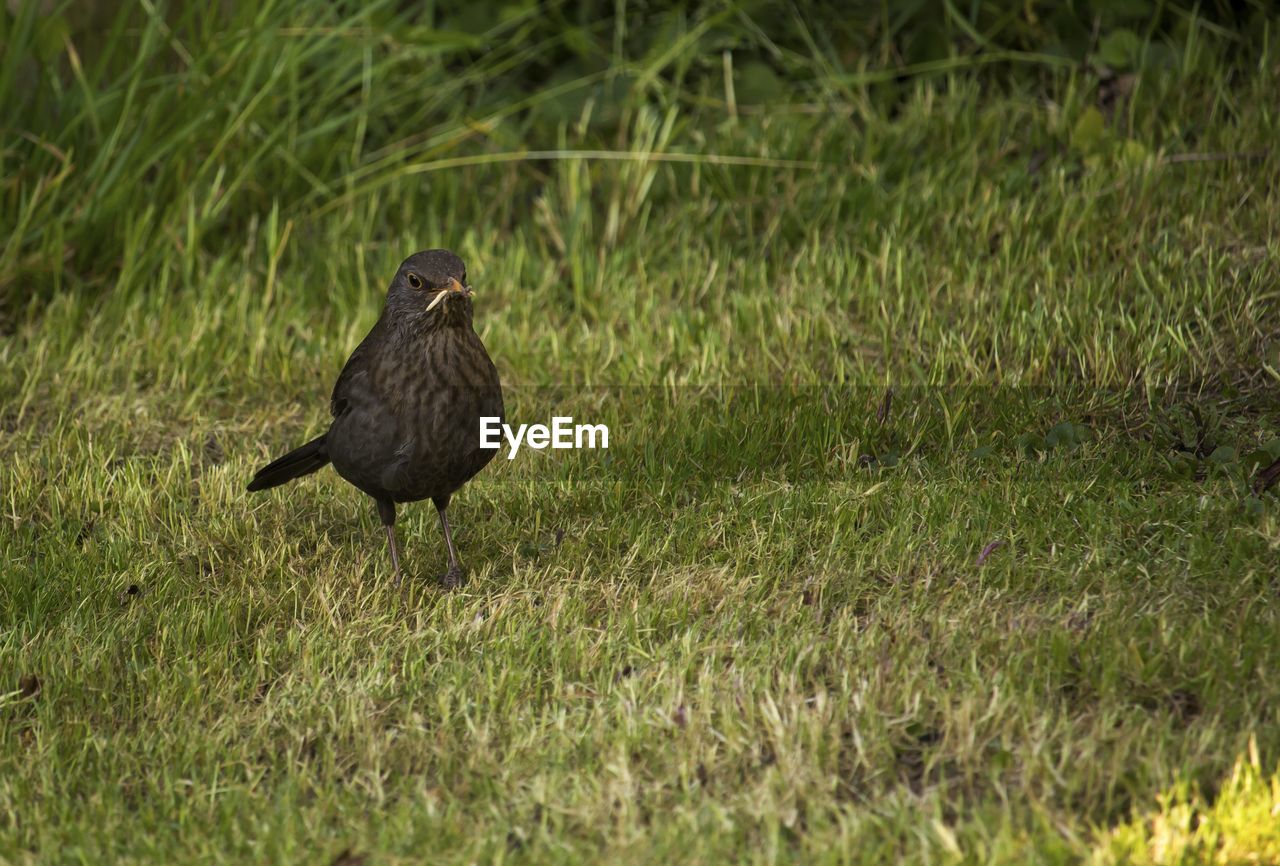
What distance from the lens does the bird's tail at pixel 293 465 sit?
4.53 metres

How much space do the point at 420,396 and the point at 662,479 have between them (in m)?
0.96

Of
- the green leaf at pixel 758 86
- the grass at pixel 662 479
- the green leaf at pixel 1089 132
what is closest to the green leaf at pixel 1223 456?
the grass at pixel 662 479

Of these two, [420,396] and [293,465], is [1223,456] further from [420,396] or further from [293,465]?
[293,465]

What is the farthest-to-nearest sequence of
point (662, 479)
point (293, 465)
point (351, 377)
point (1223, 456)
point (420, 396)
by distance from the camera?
point (662, 479)
point (293, 465)
point (1223, 456)
point (351, 377)
point (420, 396)

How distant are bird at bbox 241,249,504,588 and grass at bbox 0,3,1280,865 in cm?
36

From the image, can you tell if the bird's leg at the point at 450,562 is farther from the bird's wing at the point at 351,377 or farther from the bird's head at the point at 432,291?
the bird's head at the point at 432,291

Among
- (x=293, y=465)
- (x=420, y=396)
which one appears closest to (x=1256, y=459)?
(x=420, y=396)

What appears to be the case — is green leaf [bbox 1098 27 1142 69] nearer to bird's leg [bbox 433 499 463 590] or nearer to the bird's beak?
the bird's beak

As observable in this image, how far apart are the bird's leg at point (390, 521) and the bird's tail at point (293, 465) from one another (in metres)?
0.25

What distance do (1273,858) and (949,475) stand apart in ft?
6.01

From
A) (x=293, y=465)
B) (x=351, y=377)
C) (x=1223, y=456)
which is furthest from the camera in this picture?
(x=293, y=465)

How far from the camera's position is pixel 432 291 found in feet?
13.6

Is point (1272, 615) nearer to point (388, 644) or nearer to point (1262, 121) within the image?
point (388, 644)

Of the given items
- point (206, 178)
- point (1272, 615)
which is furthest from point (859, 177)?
point (1272, 615)
